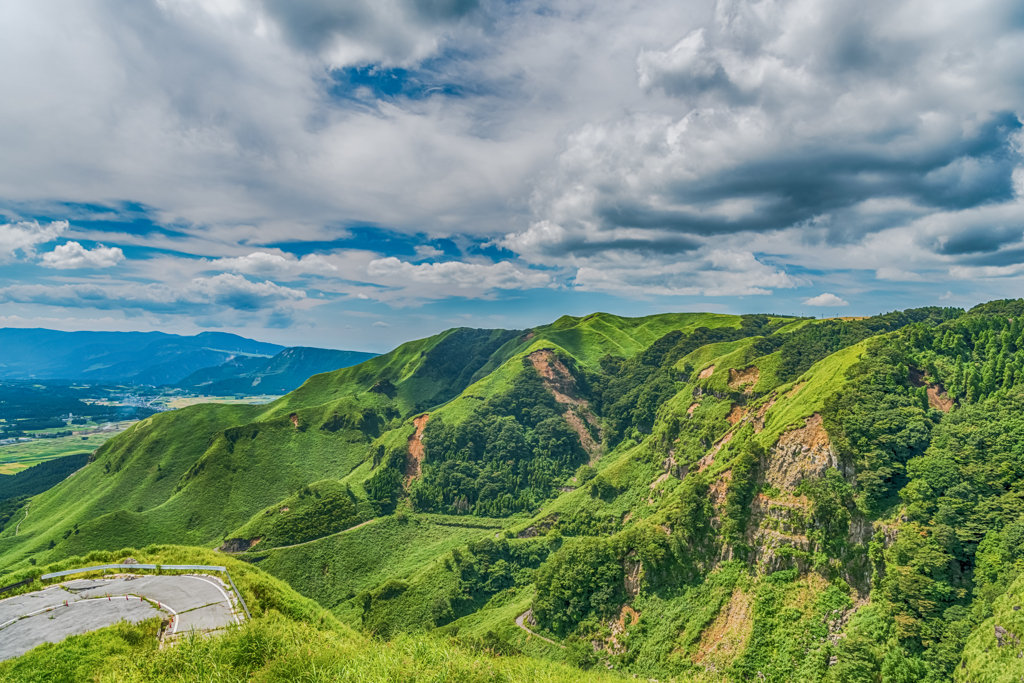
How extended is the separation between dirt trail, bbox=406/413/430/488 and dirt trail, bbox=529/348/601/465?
55455mm

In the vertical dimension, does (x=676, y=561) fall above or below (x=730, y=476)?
below

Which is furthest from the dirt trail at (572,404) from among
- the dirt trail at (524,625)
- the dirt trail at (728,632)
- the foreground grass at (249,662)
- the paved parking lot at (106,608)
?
the foreground grass at (249,662)

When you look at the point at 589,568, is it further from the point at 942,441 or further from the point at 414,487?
the point at 414,487

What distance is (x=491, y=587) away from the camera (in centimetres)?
10500

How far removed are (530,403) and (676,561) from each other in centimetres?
10890

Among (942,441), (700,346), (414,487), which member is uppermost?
(700,346)

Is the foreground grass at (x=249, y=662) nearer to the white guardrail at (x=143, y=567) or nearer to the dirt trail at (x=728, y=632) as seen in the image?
the white guardrail at (x=143, y=567)

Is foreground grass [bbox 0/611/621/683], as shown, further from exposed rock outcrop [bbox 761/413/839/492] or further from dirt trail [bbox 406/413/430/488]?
dirt trail [bbox 406/413/430/488]

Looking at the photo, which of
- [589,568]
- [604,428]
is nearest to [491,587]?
[589,568]

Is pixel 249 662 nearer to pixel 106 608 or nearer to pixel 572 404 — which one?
pixel 106 608

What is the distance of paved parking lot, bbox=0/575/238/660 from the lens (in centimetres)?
3319

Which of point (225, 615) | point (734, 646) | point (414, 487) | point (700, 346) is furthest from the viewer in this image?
point (700, 346)

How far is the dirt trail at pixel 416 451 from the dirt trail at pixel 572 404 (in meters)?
55.5

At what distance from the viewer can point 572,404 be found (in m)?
190
